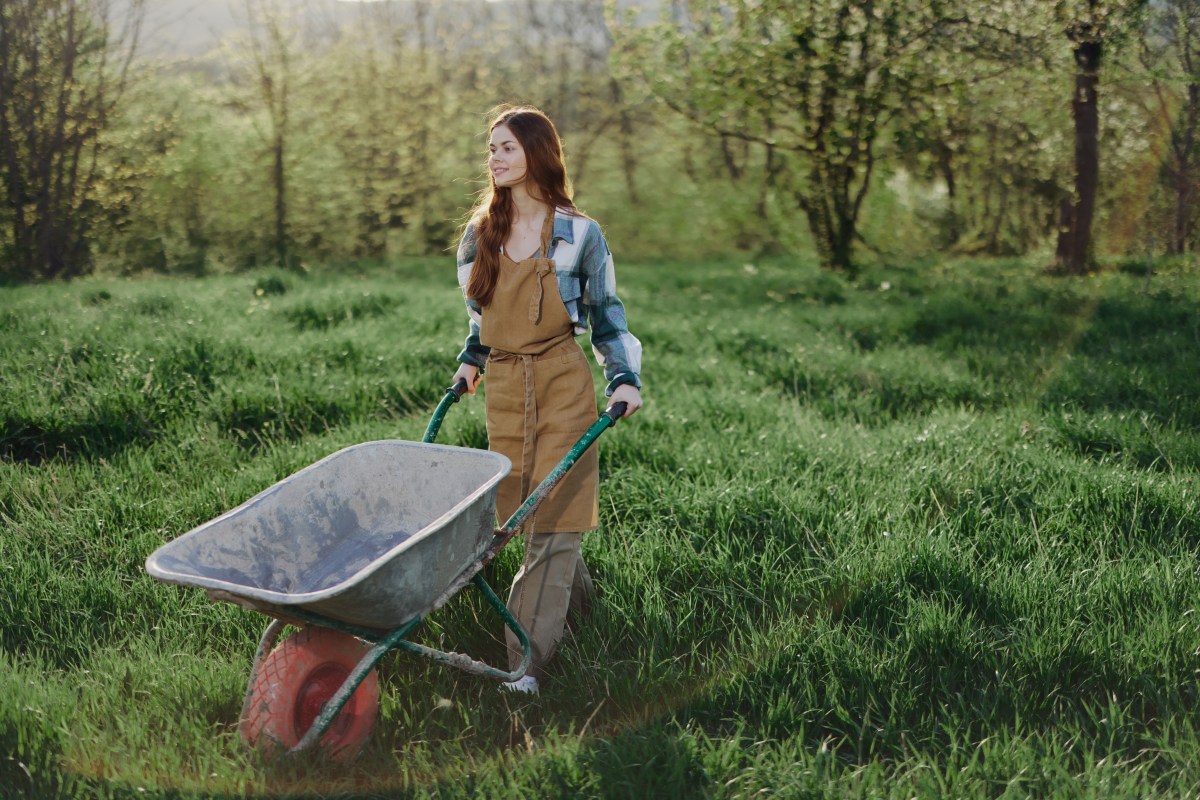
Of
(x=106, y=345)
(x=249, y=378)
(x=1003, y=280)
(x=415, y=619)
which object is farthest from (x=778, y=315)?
(x=415, y=619)

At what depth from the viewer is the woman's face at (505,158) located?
275 centimetres

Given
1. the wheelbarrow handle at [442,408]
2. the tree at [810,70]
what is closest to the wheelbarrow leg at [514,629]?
the wheelbarrow handle at [442,408]

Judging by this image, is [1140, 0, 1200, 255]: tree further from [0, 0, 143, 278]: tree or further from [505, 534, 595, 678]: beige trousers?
[0, 0, 143, 278]: tree

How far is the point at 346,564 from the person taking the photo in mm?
2691

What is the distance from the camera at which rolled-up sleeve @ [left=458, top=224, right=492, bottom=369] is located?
114 inches

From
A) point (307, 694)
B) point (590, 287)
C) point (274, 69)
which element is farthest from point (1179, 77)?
point (274, 69)

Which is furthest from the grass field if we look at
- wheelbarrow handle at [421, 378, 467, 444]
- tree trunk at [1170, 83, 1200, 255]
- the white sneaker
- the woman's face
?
tree trunk at [1170, 83, 1200, 255]

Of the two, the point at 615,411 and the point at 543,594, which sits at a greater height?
the point at 615,411

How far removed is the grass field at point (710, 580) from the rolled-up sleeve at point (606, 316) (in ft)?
2.53

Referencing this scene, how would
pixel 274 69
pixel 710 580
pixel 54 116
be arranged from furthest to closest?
1. pixel 274 69
2. pixel 54 116
3. pixel 710 580

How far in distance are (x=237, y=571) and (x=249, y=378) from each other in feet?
10.5

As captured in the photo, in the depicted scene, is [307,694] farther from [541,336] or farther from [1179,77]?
[1179,77]

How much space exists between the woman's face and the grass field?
4.52 feet

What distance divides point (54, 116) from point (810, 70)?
8408mm
